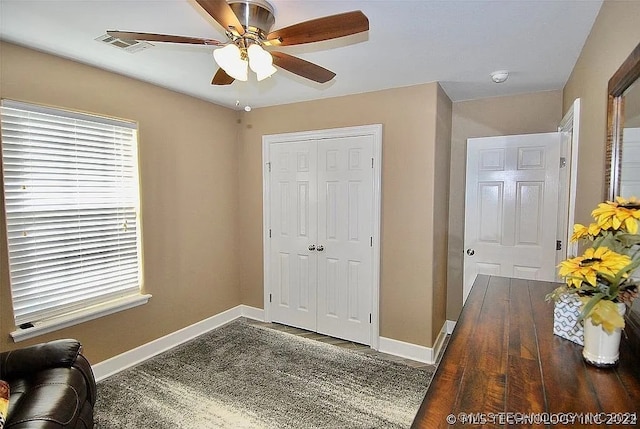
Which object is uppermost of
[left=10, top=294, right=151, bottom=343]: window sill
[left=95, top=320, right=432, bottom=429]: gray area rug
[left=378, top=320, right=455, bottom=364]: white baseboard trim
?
[left=10, top=294, right=151, bottom=343]: window sill

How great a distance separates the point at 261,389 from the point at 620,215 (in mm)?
2414

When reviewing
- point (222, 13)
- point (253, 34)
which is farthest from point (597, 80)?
point (222, 13)

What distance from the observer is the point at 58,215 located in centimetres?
236

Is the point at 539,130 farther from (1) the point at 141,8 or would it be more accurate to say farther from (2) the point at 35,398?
(2) the point at 35,398

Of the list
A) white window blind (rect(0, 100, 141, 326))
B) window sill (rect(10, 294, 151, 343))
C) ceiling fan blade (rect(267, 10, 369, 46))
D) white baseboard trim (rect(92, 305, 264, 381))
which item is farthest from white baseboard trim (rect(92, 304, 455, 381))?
ceiling fan blade (rect(267, 10, 369, 46))

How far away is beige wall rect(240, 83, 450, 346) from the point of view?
289cm

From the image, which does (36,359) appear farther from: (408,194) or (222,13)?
(408,194)

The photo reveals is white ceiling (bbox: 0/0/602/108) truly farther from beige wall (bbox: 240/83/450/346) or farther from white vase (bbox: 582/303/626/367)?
white vase (bbox: 582/303/626/367)

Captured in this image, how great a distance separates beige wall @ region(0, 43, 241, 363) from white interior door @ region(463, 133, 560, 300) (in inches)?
103

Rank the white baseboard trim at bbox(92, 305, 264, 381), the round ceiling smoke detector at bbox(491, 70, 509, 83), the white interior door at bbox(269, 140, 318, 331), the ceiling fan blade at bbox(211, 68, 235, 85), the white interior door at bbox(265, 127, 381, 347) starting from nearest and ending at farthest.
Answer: the ceiling fan blade at bbox(211, 68, 235, 85), the round ceiling smoke detector at bbox(491, 70, 509, 83), the white baseboard trim at bbox(92, 305, 264, 381), the white interior door at bbox(265, 127, 381, 347), the white interior door at bbox(269, 140, 318, 331)

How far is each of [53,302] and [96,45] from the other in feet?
5.90

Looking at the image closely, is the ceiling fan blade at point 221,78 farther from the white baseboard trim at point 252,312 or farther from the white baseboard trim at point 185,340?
the white baseboard trim at point 252,312

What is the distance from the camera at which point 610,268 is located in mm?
939

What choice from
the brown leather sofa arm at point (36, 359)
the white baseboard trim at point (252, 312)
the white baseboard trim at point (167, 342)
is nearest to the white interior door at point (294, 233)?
the white baseboard trim at point (252, 312)
